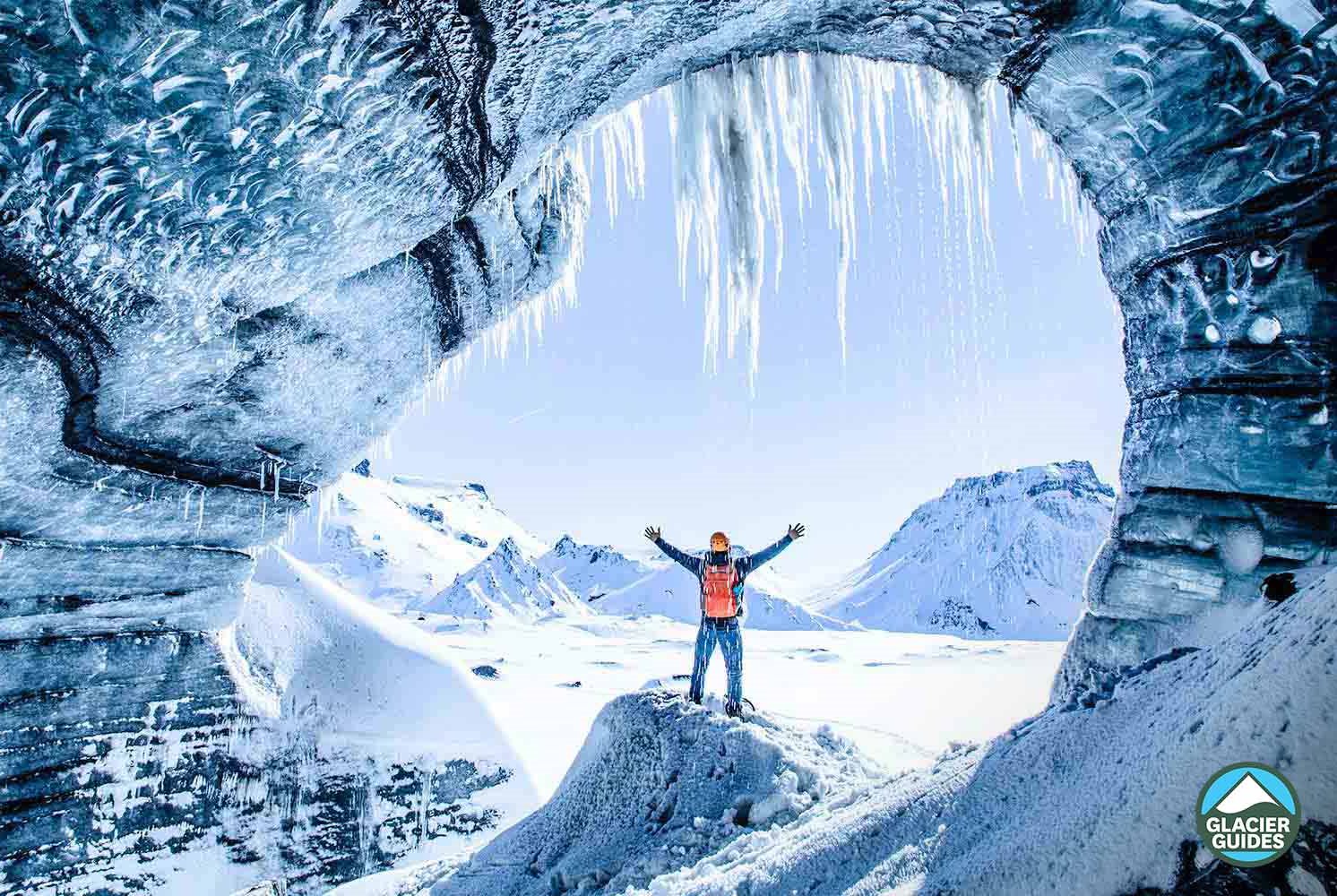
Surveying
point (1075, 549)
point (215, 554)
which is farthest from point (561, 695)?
point (1075, 549)

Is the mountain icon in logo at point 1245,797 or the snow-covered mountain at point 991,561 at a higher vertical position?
the mountain icon in logo at point 1245,797

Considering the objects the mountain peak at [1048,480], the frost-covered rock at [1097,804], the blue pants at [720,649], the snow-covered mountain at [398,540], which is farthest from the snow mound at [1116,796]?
the mountain peak at [1048,480]

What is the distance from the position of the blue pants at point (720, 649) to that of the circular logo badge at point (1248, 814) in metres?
3.29

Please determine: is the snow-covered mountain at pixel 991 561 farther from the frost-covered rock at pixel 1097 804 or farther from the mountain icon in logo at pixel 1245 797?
the mountain icon in logo at pixel 1245 797

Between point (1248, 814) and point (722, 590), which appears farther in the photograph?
point (722, 590)

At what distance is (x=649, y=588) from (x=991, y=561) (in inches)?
1647

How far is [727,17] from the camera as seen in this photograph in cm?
291

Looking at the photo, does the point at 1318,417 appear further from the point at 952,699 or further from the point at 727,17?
the point at 952,699

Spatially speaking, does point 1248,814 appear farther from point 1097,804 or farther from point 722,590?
point 722,590

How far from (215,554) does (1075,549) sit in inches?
3399

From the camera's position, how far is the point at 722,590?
4.50 meters

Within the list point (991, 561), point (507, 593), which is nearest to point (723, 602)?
point (507, 593)

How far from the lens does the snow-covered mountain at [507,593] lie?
4744cm

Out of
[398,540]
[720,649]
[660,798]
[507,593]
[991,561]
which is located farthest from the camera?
[398,540]
